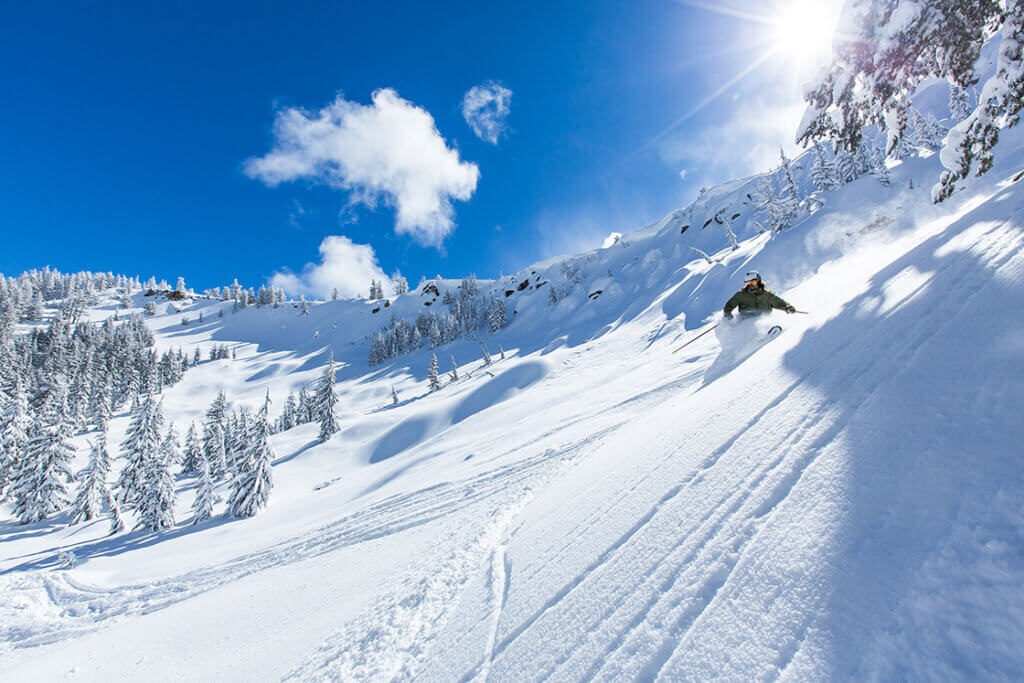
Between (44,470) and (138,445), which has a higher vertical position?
(44,470)

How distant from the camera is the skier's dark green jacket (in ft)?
25.9

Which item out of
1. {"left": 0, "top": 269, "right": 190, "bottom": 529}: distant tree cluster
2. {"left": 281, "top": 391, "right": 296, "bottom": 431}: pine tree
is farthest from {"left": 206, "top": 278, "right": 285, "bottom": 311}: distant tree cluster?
{"left": 281, "top": 391, "right": 296, "bottom": 431}: pine tree

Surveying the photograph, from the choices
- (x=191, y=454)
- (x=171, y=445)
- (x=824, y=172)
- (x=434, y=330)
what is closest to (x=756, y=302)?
(x=171, y=445)

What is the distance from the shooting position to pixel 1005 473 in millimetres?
1608

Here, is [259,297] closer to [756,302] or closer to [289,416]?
[289,416]

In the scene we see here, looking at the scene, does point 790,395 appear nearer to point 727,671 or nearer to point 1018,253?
point 1018,253

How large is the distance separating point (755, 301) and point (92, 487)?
42.9 m

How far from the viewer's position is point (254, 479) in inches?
945

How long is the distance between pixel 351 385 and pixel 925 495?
307 ft

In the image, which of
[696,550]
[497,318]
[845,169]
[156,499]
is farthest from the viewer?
[497,318]

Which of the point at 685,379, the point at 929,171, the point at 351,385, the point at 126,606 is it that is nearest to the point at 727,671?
the point at 685,379

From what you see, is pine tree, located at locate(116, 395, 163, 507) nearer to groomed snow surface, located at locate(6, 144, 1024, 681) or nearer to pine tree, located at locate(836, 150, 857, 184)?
groomed snow surface, located at locate(6, 144, 1024, 681)

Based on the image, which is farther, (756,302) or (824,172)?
(824,172)

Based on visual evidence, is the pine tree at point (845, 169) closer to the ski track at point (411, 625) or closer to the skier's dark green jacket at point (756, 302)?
the skier's dark green jacket at point (756, 302)
